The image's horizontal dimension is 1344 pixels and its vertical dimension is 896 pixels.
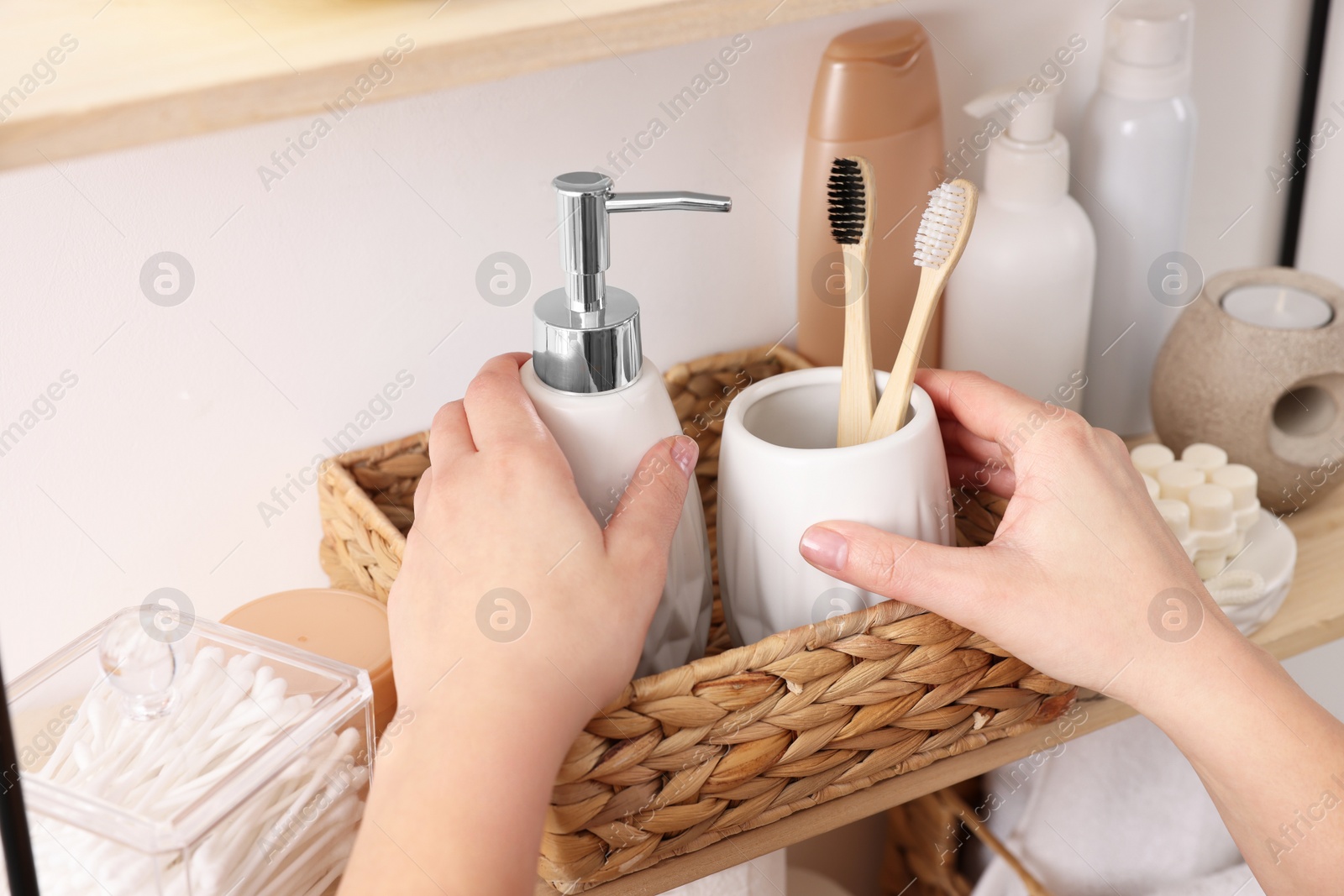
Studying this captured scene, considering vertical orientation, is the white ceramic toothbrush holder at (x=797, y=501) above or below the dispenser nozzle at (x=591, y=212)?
below

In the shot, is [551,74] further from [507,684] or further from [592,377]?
[507,684]

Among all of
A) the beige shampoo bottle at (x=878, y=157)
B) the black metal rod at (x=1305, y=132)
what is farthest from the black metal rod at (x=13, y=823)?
the black metal rod at (x=1305, y=132)

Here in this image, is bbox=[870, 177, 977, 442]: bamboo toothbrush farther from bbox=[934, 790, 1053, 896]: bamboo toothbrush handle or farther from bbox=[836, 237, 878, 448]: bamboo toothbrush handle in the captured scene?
bbox=[934, 790, 1053, 896]: bamboo toothbrush handle

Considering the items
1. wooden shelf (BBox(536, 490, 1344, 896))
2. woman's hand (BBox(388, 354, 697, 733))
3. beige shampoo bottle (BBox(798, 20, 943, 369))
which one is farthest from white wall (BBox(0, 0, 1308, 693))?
wooden shelf (BBox(536, 490, 1344, 896))

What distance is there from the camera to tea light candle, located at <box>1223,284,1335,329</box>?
0.61 meters

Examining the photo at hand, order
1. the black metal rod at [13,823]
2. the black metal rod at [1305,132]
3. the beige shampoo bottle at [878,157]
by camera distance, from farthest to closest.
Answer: the black metal rod at [1305,132]
the beige shampoo bottle at [878,157]
the black metal rod at [13,823]

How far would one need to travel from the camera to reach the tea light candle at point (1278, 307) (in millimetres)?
612

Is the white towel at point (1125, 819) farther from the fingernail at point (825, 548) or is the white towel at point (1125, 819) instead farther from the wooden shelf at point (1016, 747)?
the fingernail at point (825, 548)

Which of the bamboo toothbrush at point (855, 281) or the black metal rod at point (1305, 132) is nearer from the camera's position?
the bamboo toothbrush at point (855, 281)

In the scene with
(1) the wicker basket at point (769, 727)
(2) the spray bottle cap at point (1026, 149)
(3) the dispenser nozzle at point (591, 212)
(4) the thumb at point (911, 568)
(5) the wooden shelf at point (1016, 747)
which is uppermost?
(3) the dispenser nozzle at point (591, 212)

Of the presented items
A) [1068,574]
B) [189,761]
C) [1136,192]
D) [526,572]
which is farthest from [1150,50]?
[189,761]

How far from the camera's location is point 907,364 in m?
0.46

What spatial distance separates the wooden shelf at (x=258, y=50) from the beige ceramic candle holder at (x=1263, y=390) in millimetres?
351

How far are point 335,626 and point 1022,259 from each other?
38 cm
